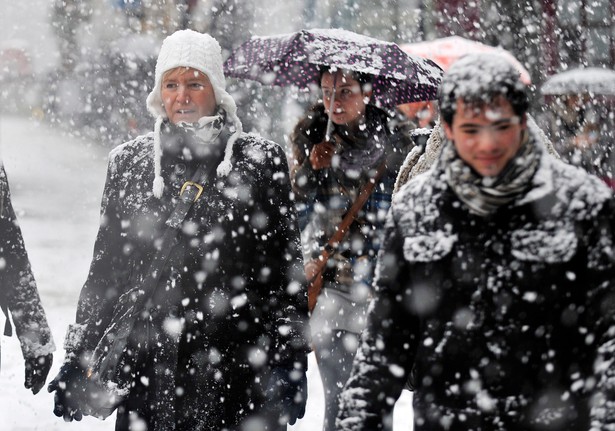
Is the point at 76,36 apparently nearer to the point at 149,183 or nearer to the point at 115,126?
the point at 115,126

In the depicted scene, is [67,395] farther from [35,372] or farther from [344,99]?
[344,99]

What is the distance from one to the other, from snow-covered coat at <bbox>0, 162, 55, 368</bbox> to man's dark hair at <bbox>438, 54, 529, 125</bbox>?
8.12 feet

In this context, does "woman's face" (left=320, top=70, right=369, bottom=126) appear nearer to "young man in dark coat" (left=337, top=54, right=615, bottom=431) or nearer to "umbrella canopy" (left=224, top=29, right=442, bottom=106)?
"umbrella canopy" (left=224, top=29, right=442, bottom=106)

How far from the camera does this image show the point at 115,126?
2789 centimetres

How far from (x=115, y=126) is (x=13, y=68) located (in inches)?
720

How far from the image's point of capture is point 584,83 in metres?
14.9

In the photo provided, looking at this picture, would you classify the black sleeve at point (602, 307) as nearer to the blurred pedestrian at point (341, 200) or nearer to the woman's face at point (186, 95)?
the woman's face at point (186, 95)

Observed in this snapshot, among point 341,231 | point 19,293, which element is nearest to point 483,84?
point 341,231

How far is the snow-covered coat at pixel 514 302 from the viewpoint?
238 centimetres

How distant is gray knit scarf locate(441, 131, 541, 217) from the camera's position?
92.4 inches

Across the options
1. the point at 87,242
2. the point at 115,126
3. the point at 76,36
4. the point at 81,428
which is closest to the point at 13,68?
the point at 76,36

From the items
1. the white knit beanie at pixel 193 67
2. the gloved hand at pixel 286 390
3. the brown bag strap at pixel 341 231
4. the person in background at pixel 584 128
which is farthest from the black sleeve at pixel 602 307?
the person in background at pixel 584 128

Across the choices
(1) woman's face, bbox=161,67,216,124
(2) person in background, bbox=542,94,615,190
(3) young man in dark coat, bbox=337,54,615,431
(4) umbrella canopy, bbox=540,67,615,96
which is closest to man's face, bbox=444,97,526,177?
(3) young man in dark coat, bbox=337,54,615,431

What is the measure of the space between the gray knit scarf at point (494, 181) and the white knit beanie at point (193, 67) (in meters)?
1.54
